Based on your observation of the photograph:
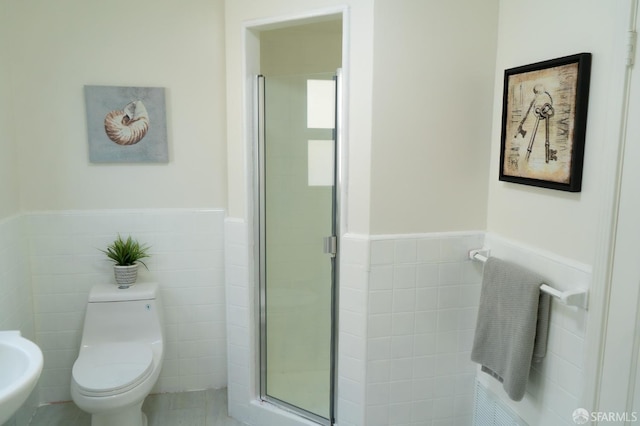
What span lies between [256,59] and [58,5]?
3.67 feet

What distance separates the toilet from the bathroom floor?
0.53 feet

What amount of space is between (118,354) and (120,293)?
340 millimetres

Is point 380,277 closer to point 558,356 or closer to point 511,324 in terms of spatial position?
point 511,324

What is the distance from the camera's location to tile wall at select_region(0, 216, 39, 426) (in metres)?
2.41

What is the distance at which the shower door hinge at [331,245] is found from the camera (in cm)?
240

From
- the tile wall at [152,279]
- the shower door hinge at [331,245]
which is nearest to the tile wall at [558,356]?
the shower door hinge at [331,245]

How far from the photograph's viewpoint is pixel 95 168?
275 cm

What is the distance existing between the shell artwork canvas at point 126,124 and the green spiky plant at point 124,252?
0.47 m

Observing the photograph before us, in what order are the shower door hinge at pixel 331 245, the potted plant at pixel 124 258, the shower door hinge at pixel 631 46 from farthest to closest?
the potted plant at pixel 124 258, the shower door hinge at pixel 331 245, the shower door hinge at pixel 631 46

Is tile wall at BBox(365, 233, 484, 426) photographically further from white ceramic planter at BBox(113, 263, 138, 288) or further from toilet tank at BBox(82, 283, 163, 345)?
white ceramic planter at BBox(113, 263, 138, 288)

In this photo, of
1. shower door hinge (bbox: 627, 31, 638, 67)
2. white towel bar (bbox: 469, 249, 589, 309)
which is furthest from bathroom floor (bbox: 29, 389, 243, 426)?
shower door hinge (bbox: 627, 31, 638, 67)

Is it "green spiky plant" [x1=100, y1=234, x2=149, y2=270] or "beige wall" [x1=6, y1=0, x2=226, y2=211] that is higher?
"beige wall" [x1=6, y1=0, x2=226, y2=211]

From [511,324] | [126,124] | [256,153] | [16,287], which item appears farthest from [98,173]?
[511,324]

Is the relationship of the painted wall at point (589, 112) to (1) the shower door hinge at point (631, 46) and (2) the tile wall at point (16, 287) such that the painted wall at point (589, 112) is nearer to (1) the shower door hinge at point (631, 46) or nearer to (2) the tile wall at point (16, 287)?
(1) the shower door hinge at point (631, 46)
